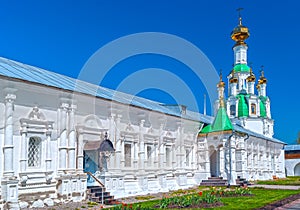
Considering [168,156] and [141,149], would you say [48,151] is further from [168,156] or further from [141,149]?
[168,156]

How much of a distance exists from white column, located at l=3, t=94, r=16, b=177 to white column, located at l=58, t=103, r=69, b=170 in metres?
1.81

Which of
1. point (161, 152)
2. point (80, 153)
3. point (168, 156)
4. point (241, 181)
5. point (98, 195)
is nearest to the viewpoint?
point (80, 153)

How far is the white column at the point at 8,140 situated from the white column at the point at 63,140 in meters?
1.81

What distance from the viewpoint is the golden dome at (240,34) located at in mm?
36469

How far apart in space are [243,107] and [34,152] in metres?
27.2

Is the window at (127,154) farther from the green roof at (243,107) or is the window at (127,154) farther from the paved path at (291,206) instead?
the green roof at (243,107)

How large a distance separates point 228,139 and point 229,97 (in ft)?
54.9

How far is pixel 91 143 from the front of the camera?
1305cm

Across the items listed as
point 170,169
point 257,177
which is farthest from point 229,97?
point 170,169

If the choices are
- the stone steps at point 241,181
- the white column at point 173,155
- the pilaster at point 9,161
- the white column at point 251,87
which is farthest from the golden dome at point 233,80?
the pilaster at point 9,161

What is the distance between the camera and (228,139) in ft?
68.2

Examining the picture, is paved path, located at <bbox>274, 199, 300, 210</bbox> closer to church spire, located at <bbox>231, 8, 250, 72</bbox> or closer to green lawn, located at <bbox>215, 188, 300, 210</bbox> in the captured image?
green lawn, located at <bbox>215, 188, 300, 210</bbox>

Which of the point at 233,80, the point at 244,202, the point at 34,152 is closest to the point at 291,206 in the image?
the point at 244,202

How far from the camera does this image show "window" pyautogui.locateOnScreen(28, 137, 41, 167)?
36.7ft
